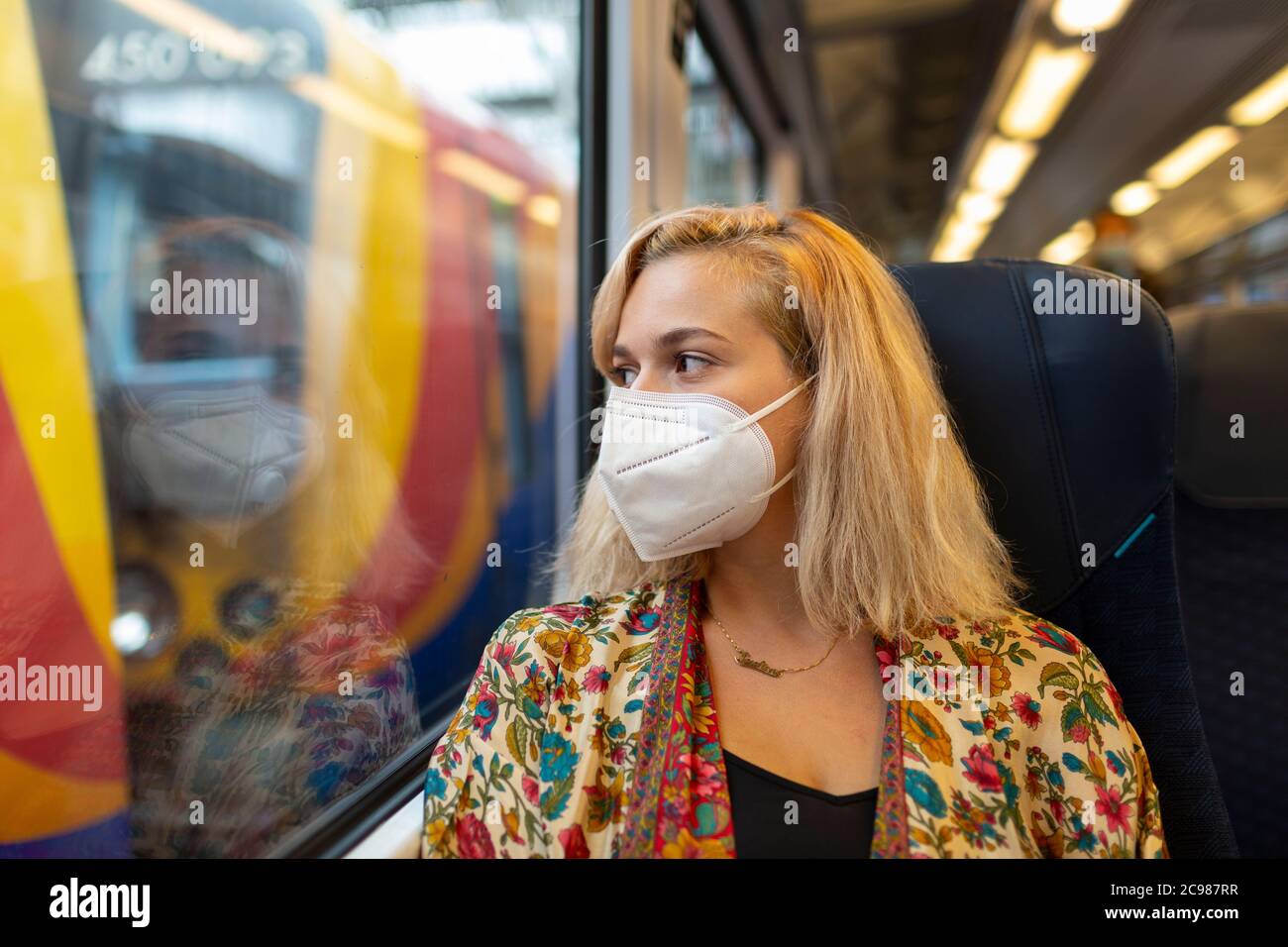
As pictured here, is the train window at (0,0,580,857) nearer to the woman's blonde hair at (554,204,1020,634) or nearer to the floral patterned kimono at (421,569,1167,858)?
the floral patterned kimono at (421,569,1167,858)

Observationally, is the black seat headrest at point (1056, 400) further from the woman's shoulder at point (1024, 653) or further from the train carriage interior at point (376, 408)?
the woman's shoulder at point (1024, 653)

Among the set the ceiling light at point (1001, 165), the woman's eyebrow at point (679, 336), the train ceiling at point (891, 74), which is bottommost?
the woman's eyebrow at point (679, 336)

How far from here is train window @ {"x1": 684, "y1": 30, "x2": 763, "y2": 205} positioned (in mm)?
2930

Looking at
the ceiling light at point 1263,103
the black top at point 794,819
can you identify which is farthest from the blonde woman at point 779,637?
the ceiling light at point 1263,103

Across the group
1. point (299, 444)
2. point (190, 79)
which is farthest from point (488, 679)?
point (190, 79)

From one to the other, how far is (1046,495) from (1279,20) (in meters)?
2.09

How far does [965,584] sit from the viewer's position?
1080mm

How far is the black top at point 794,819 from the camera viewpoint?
880 mm

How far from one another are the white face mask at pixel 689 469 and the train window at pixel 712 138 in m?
1.58

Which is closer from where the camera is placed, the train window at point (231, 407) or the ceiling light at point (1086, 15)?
the train window at point (231, 407)

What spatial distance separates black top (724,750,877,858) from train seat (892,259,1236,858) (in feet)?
1.51

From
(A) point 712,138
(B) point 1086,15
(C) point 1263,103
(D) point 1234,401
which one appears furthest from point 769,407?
(A) point 712,138

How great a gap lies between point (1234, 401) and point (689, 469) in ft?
3.61

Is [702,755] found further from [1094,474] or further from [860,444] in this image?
[1094,474]
